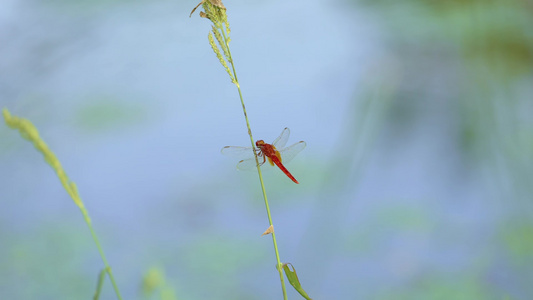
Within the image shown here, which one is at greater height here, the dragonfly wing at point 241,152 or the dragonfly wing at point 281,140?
the dragonfly wing at point 281,140

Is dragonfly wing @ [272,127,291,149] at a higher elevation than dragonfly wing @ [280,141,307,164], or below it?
higher

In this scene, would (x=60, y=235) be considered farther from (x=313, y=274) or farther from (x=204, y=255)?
(x=313, y=274)

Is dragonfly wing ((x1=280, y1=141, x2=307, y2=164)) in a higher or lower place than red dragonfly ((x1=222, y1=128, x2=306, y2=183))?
higher

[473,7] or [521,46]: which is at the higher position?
[473,7]

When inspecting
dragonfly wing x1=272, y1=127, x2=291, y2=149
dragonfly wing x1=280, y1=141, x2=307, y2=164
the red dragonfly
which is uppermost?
dragonfly wing x1=272, y1=127, x2=291, y2=149

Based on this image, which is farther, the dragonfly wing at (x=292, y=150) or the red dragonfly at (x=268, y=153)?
the dragonfly wing at (x=292, y=150)

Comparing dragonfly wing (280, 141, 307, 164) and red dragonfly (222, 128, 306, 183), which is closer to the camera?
red dragonfly (222, 128, 306, 183)

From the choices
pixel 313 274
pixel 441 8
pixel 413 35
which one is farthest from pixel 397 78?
pixel 313 274

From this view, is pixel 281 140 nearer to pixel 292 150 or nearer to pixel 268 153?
pixel 292 150

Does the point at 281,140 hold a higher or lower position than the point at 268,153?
higher

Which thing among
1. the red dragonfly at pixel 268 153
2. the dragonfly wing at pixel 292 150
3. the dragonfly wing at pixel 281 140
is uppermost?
the dragonfly wing at pixel 281 140

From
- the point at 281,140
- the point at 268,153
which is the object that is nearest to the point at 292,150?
the point at 281,140
